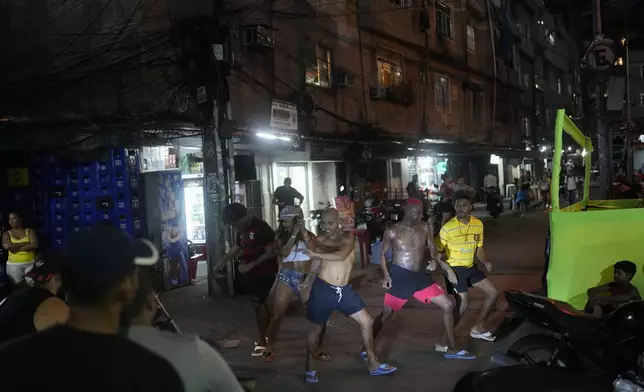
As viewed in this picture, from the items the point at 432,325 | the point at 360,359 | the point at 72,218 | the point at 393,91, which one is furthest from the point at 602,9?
the point at 72,218

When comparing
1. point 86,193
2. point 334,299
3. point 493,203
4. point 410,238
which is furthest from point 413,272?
point 493,203

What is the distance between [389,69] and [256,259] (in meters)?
13.9

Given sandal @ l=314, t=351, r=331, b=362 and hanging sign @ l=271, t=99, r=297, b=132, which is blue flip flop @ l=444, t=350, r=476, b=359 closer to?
sandal @ l=314, t=351, r=331, b=362

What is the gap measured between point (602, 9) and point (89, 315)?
15.1 meters

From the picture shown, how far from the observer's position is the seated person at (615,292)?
5574mm

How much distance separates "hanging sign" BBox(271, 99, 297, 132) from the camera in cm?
1207

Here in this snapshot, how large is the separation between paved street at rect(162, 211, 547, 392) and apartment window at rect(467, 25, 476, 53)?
1603 cm

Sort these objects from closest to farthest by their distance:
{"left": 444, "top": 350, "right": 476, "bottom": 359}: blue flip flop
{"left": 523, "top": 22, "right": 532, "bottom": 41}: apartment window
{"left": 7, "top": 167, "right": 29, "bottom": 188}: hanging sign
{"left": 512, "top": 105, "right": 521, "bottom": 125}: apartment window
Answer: {"left": 444, "top": 350, "right": 476, "bottom": 359}: blue flip flop → {"left": 7, "top": 167, "right": 29, "bottom": 188}: hanging sign → {"left": 512, "top": 105, "right": 521, "bottom": 125}: apartment window → {"left": 523, "top": 22, "right": 532, "bottom": 41}: apartment window

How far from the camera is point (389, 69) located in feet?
64.1

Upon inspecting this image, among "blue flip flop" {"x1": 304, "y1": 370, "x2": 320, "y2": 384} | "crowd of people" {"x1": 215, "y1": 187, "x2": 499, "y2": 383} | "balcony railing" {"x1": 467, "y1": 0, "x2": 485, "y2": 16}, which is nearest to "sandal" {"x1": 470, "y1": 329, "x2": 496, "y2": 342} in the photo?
"crowd of people" {"x1": 215, "y1": 187, "x2": 499, "y2": 383}

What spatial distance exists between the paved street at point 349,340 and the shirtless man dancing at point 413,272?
486mm

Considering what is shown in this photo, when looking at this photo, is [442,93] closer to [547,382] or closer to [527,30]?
[527,30]

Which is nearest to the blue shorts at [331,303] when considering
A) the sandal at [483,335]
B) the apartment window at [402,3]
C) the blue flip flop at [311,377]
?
the blue flip flop at [311,377]

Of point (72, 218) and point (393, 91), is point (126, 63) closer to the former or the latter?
point (72, 218)
